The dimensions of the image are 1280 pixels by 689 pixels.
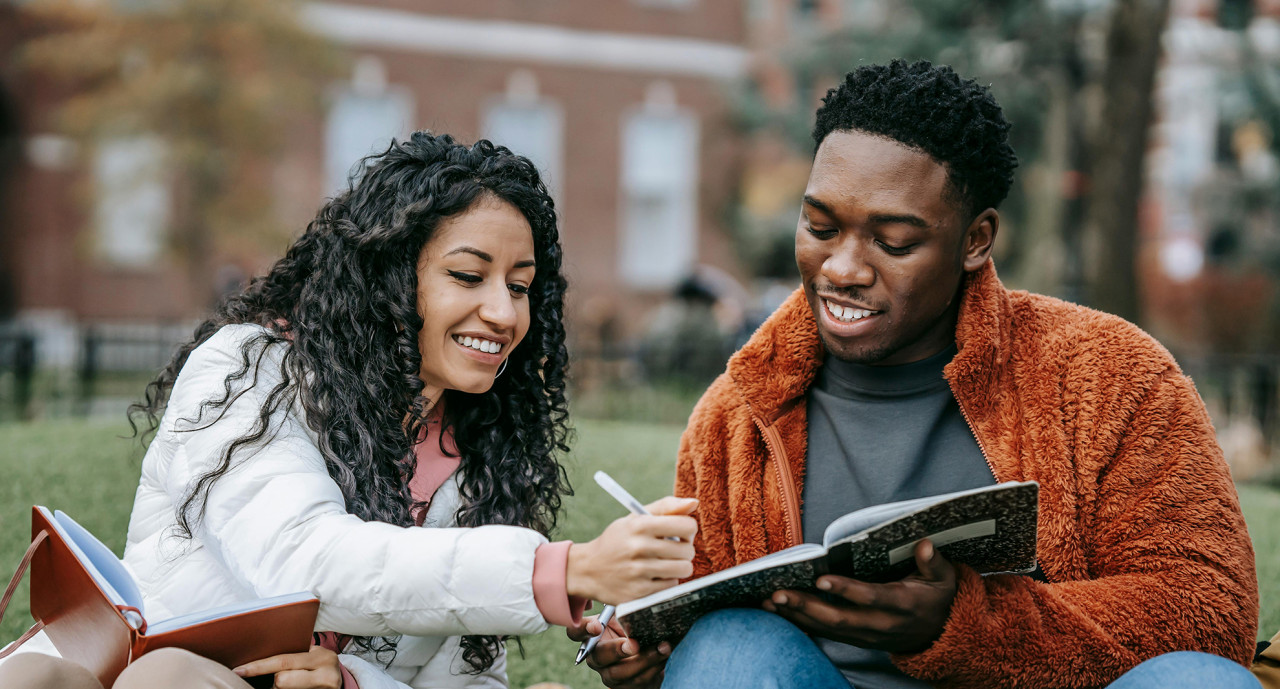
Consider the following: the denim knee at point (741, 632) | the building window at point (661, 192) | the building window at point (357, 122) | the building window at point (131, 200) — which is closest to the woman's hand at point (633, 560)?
the denim knee at point (741, 632)

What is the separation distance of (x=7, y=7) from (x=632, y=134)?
29.9ft

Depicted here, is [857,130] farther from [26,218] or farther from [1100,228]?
[26,218]

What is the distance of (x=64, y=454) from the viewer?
4324 millimetres

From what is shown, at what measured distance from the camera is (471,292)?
7.40 ft

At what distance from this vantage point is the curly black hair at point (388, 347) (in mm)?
2154

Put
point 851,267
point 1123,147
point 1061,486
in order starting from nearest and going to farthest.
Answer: point 1061,486
point 851,267
point 1123,147

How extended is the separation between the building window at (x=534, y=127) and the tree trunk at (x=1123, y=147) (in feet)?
36.6

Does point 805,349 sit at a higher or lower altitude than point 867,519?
higher

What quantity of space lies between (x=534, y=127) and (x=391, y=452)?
54.9 feet

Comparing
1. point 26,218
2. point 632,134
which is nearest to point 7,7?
point 26,218

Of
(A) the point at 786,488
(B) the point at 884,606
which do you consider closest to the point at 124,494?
(A) the point at 786,488

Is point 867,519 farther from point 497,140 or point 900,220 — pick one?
point 497,140

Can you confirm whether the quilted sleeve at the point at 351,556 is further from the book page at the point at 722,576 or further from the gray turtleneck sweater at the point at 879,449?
the gray turtleneck sweater at the point at 879,449

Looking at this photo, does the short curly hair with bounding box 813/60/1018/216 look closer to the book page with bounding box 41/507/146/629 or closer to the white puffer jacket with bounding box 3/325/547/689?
the white puffer jacket with bounding box 3/325/547/689
